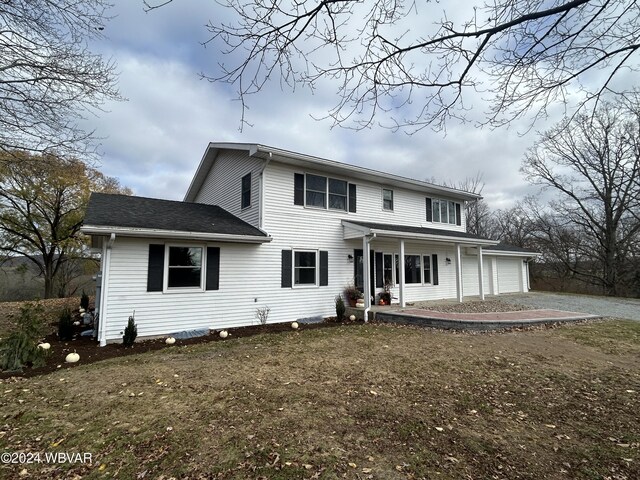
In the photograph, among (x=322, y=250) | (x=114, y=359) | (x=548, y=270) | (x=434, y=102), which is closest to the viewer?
(x=434, y=102)

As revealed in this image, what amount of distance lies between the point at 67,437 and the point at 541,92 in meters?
6.94

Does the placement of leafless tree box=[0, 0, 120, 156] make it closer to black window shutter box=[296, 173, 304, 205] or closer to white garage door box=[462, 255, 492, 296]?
black window shutter box=[296, 173, 304, 205]

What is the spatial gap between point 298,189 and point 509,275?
15736 mm

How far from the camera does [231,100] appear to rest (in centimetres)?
338

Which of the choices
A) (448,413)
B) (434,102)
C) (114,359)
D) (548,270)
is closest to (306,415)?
(448,413)

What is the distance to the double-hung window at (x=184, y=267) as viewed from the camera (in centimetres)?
858

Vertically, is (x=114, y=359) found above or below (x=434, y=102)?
below

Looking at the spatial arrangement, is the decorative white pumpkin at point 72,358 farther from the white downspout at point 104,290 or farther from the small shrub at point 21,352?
the white downspout at point 104,290

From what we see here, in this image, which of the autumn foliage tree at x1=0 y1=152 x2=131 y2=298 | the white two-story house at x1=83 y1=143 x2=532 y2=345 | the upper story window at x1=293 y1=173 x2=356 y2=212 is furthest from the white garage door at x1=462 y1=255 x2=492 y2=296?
the autumn foliage tree at x1=0 y1=152 x2=131 y2=298

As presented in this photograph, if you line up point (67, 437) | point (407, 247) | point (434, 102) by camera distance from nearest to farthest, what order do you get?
point (67, 437) < point (434, 102) < point (407, 247)

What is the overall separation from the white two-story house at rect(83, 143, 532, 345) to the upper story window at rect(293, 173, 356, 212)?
0.12ft

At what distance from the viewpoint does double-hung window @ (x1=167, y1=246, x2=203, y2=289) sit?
8578mm

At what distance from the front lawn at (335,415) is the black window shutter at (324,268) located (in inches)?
184

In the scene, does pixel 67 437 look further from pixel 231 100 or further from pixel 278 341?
pixel 278 341
